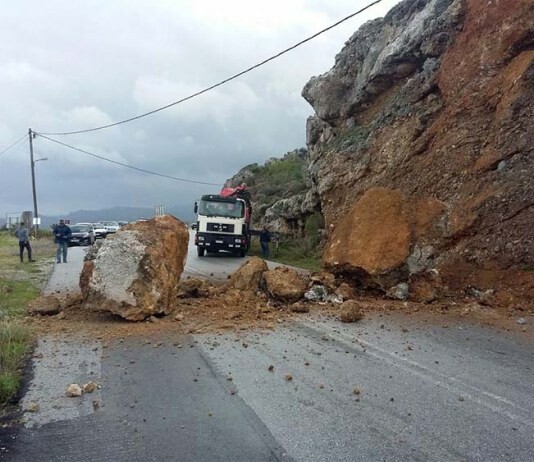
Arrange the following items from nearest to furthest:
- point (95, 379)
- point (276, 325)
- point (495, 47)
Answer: point (95, 379) → point (276, 325) → point (495, 47)

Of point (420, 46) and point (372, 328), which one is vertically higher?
point (420, 46)

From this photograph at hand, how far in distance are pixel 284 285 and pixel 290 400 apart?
579 centimetres

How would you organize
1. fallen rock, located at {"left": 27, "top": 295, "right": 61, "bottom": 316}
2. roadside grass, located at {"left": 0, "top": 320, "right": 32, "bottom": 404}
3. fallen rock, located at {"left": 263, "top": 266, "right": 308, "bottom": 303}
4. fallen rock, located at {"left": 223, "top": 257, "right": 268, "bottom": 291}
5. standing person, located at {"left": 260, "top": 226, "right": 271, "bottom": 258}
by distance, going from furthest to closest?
1. standing person, located at {"left": 260, "top": 226, "right": 271, "bottom": 258}
2. fallen rock, located at {"left": 223, "top": 257, "right": 268, "bottom": 291}
3. fallen rock, located at {"left": 263, "top": 266, "right": 308, "bottom": 303}
4. fallen rock, located at {"left": 27, "top": 295, "right": 61, "bottom": 316}
5. roadside grass, located at {"left": 0, "top": 320, "right": 32, "bottom": 404}

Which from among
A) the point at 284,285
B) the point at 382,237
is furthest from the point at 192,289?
the point at 382,237

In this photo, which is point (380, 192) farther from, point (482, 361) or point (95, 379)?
point (95, 379)

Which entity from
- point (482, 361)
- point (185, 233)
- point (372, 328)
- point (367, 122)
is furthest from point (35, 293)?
point (367, 122)

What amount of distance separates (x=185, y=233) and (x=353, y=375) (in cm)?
597

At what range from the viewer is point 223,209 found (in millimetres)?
25797

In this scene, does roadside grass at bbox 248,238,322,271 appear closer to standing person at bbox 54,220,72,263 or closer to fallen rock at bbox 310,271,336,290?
fallen rock at bbox 310,271,336,290

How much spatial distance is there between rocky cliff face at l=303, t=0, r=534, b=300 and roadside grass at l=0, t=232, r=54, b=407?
6920 mm

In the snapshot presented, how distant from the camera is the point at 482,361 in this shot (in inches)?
269

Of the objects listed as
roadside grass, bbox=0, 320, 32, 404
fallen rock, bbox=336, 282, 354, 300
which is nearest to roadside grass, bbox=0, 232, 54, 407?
roadside grass, bbox=0, 320, 32, 404

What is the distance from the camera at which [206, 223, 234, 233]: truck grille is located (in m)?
25.5

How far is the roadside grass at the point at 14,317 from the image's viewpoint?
6.08 meters
